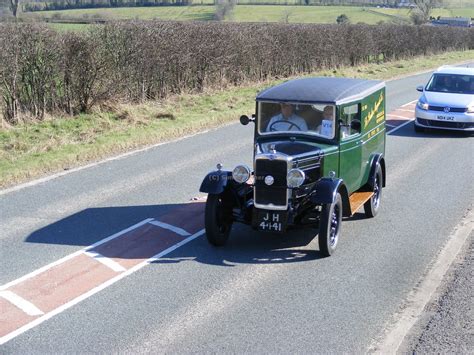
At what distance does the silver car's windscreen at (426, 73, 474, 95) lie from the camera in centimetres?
1936

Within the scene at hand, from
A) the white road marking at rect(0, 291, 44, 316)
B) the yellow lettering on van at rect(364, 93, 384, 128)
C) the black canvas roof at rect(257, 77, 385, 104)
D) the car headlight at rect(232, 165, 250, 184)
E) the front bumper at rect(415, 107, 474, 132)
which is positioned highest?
the black canvas roof at rect(257, 77, 385, 104)

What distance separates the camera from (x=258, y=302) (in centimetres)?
730

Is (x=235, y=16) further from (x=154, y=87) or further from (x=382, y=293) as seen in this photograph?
(x=382, y=293)

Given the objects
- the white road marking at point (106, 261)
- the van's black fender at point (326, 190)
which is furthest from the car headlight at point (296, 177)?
the white road marking at point (106, 261)

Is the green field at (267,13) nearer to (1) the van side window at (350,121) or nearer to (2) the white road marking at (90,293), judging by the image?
(1) the van side window at (350,121)

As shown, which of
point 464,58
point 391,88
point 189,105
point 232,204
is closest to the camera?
point 232,204

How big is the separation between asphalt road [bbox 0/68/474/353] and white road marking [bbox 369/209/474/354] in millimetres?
129

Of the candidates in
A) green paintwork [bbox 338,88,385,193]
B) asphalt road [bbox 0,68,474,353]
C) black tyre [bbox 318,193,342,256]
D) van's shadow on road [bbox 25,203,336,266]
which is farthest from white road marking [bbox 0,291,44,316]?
green paintwork [bbox 338,88,385,193]

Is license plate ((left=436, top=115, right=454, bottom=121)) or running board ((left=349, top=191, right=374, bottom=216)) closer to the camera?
running board ((left=349, top=191, right=374, bottom=216))

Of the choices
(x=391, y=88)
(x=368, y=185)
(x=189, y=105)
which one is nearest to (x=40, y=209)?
(x=368, y=185)

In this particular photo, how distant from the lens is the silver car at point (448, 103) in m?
18.3

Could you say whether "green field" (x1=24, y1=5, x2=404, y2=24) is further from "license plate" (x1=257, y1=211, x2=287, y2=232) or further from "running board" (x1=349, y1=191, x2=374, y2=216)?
"license plate" (x1=257, y1=211, x2=287, y2=232)

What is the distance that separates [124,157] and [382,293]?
826 centimetres

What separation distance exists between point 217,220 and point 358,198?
2.40 metres
